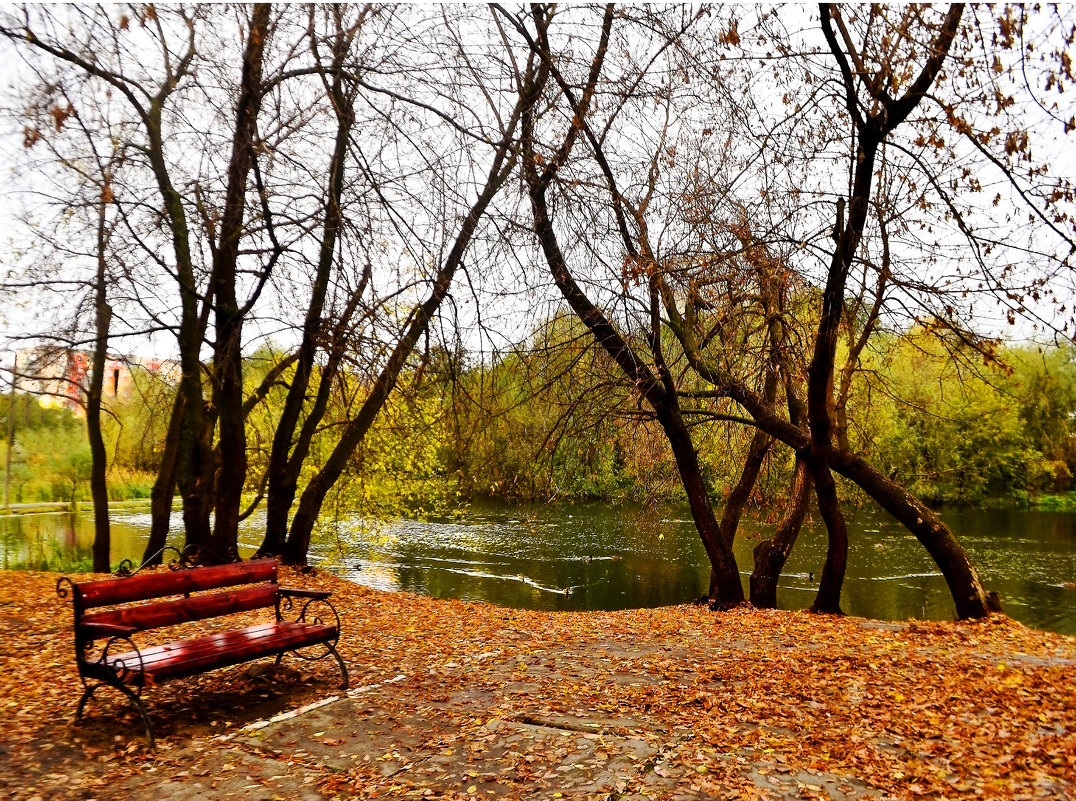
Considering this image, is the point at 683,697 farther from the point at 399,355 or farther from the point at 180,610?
the point at 399,355

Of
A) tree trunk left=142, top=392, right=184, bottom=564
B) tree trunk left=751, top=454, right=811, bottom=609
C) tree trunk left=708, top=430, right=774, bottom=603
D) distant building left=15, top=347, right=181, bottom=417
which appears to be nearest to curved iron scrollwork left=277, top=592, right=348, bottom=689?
tree trunk left=142, top=392, right=184, bottom=564

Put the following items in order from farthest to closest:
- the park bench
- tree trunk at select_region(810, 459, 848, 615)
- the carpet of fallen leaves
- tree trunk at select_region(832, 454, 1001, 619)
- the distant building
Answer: tree trunk at select_region(810, 459, 848, 615) < the distant building < tree trunk at select_region(832, 454, 1001, 619) < the park bench < the carpet of fallen leaves

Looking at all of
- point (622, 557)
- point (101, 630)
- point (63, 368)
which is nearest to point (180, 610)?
point (101, 630)

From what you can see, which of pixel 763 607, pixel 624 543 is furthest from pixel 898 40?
pixel 624 543

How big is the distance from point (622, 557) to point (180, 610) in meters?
17.1

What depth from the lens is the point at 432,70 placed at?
21.2 feet

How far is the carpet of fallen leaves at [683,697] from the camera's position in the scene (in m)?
3.62

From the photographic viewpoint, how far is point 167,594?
496cm

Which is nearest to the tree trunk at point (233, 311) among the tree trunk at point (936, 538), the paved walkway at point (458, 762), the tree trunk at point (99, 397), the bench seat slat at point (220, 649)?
the tree trunk at point (99, 397)

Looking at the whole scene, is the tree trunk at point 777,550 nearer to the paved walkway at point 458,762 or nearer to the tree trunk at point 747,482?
the tree trunk at point 747,482

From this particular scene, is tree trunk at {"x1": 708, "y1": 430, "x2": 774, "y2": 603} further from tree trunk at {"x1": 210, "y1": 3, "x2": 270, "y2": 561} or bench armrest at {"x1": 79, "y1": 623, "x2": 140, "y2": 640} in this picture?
bench armrest at {"x1": 79, "y1": 623, "x2": 140, "y2": 640}

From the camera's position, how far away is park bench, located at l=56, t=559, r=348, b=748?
13.4 feet

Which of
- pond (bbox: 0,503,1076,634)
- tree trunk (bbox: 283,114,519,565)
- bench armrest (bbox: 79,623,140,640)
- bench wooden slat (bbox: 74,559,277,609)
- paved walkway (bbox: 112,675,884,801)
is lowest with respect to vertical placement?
pond (bbox: 0,503,1076,634)

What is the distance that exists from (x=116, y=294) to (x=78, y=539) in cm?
1357
